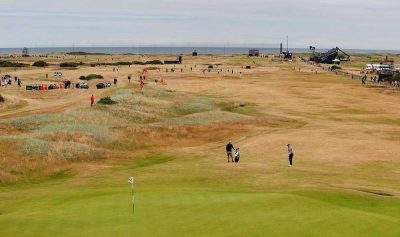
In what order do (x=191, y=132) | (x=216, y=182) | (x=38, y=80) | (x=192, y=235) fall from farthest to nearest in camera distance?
(x=38, y=80), (x=191, y=132), (x=216, y=182), (x=192, y=235)

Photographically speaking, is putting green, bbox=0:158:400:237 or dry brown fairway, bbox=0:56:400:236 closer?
putting green, bbox=0:158:400:237

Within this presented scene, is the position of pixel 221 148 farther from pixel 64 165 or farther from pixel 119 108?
pixel 119 108

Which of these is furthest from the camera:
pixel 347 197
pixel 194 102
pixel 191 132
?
pixel 194 102

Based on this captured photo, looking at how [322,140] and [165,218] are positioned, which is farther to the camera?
[322,140]

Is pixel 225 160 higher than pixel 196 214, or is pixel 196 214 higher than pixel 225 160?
pixel 196 214

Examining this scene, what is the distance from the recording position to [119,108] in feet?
230

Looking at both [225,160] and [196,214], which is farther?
[225,160]

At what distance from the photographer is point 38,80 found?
Result: 119 metres

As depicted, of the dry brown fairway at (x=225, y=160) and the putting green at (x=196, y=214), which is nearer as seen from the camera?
the putting green at (x=196, y=214)

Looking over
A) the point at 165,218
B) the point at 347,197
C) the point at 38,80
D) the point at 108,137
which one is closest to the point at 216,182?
the point at 347,197

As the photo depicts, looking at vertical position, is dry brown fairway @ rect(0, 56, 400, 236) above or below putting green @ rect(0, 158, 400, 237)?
below

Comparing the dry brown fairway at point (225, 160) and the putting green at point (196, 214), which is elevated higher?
the putting green at point (196, 214)

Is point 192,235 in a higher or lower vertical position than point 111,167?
higher

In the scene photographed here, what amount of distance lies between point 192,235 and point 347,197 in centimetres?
1208
